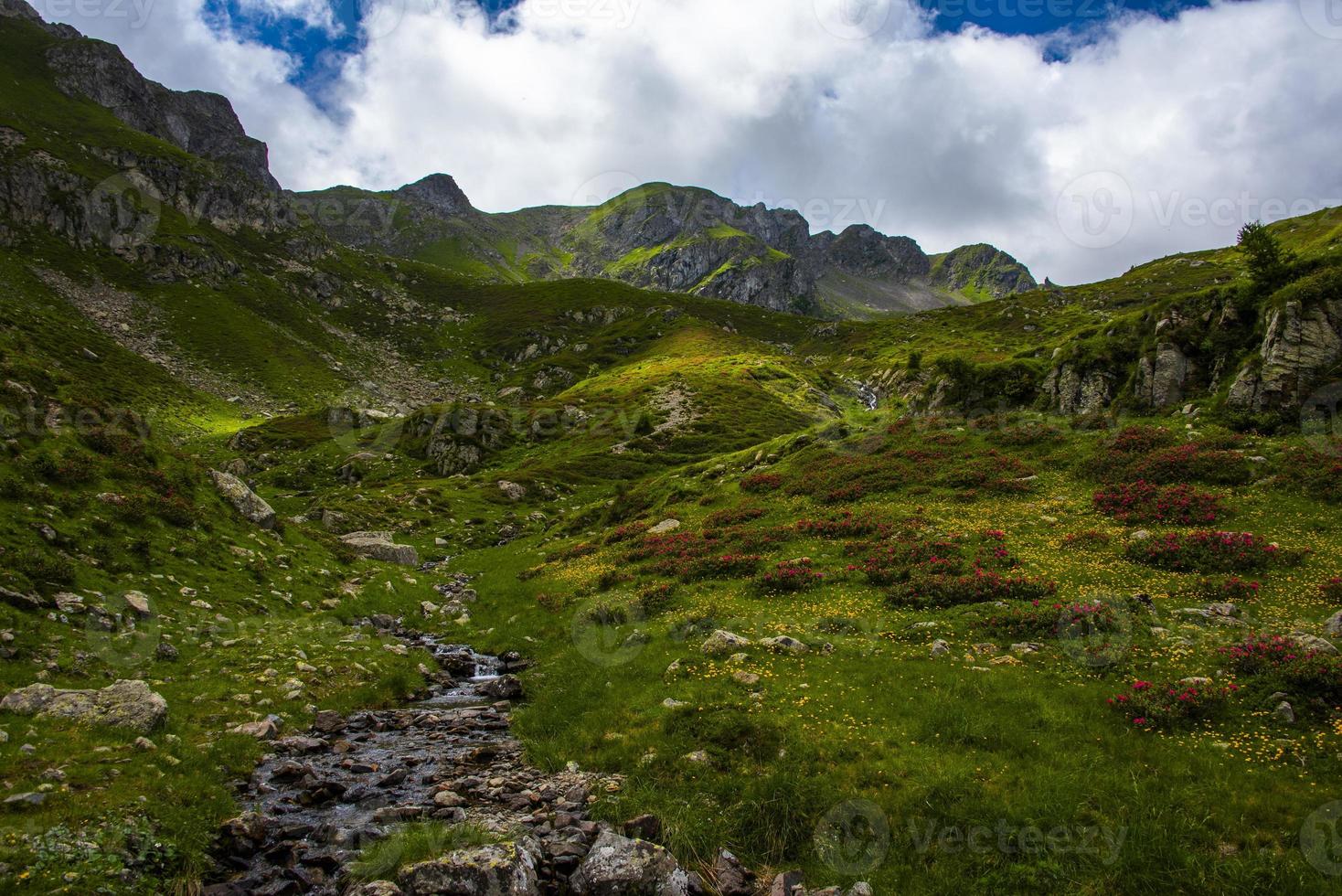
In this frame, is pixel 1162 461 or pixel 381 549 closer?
pixel 1162 461

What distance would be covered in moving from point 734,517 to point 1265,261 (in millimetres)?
31309

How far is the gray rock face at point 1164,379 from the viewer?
109 ft

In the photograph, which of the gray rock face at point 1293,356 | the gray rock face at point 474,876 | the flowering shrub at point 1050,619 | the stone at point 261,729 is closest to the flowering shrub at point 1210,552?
the flowering shrub at point 1050,619

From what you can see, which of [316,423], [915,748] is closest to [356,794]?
[915,748]

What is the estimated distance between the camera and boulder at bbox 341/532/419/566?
3834 cm

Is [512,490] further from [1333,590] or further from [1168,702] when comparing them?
[1333,590]

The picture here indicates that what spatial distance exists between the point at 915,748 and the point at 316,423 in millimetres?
101265

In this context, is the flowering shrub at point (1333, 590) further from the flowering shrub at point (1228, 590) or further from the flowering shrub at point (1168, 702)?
the flowering shrub at point (1168, 702)

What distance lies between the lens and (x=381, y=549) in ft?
128

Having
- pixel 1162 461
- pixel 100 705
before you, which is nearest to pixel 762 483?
pixel 1162 461

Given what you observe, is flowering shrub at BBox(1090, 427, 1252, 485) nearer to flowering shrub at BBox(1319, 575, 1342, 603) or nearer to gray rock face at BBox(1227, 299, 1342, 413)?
gray rock face at BBox(1227, 299, 1342, 413)

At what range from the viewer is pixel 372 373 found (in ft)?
500

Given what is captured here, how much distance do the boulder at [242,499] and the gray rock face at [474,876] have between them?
2381 cm

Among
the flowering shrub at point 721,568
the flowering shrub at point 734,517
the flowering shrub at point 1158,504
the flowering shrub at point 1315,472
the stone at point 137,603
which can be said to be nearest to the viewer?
the stone at point 137,603
